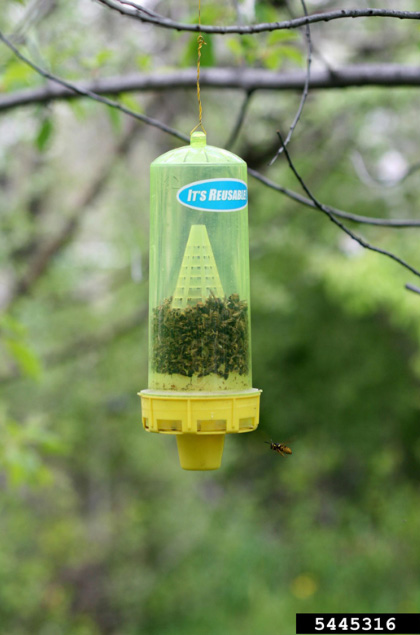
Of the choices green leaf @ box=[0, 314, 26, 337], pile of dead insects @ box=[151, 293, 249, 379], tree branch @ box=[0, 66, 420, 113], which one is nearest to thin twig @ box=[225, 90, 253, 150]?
tree branch @ box=[0, 66, 420, 113]

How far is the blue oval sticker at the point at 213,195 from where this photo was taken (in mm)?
2230

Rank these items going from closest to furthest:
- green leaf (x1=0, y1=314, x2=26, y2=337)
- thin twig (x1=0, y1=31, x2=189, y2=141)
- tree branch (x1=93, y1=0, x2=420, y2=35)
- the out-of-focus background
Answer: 1. tree branch (x1=93, y1=0, x2=420, y2=35)
2. thin twig (x1=0, y1=31, x2=189, y2=141)
3. green leaf (x1=0, y1=314, x2=26, y2=337)
4. the out-of-focus background

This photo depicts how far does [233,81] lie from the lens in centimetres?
326

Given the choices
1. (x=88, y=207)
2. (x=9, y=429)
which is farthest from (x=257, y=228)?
(x=9, y=429)

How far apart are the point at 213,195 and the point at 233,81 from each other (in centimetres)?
119

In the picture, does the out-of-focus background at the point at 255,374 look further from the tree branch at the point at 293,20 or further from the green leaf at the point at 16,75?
the tree branch at the point at 293,20

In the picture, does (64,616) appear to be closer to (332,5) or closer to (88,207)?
(88,207)

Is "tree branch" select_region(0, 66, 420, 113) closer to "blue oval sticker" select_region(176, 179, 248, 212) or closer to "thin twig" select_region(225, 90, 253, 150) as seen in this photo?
"thin twig" select_region(225, 90, 253, 150)

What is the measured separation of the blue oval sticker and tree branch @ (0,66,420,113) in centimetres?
40

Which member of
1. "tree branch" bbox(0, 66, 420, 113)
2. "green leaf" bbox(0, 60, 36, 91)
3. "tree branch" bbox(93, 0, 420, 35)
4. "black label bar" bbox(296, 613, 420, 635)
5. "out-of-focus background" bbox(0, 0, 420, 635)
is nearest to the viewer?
"tree branch" bbox(93, 0, 420, 35)

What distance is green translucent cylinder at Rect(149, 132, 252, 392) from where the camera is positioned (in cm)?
225

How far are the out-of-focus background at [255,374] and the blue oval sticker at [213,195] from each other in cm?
459

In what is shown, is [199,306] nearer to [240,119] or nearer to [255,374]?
[240,119]

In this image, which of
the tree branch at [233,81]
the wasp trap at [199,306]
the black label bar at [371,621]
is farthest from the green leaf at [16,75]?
the black label bar at [371,621]
